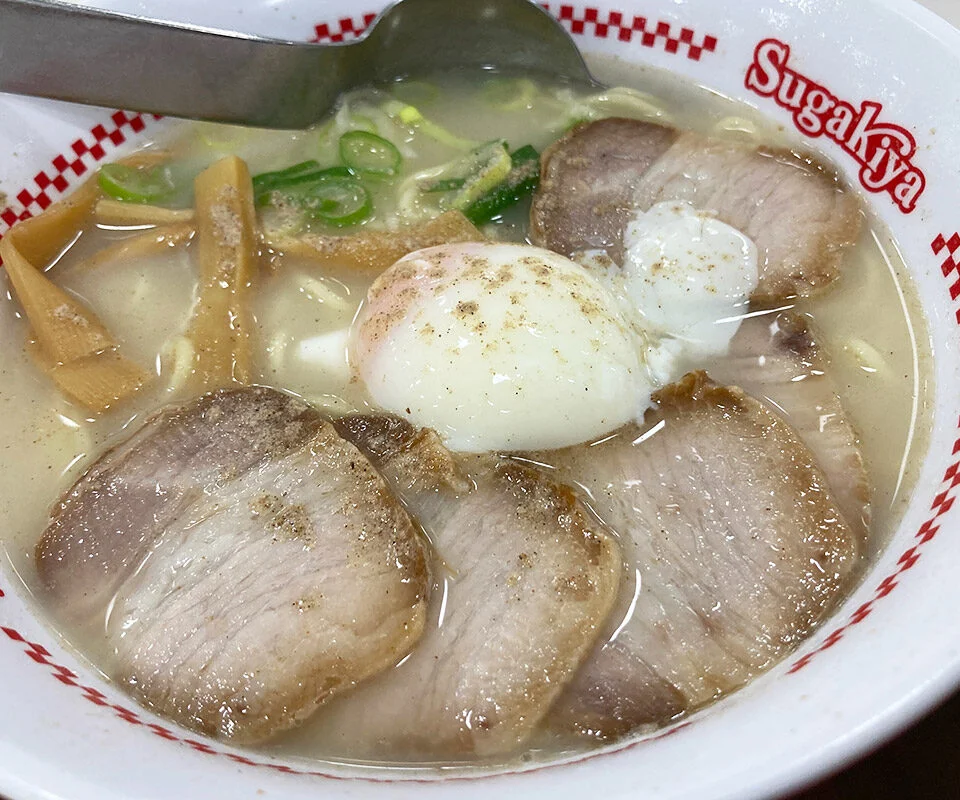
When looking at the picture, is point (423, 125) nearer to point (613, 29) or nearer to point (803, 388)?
point (613, 29)

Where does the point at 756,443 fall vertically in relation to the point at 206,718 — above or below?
above

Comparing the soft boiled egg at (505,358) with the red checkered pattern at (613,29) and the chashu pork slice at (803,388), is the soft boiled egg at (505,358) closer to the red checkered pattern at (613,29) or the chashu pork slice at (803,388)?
the chashu pork slice at (803,388)

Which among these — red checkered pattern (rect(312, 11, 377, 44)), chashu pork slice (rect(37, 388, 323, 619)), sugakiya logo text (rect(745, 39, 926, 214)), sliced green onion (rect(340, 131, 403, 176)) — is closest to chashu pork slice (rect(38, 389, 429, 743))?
chashu pork slice (rect(37, 388, 323, 619))

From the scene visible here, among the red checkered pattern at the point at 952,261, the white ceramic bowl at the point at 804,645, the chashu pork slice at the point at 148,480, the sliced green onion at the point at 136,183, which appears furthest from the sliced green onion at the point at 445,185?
the red checkered pattern at the point at 952,261

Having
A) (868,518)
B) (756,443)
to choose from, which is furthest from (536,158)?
(868,518)

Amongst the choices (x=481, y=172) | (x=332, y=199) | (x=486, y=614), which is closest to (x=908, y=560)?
(x=486, y=614)

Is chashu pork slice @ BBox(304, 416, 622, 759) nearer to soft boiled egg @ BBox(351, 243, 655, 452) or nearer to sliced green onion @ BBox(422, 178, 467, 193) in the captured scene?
soft boiled egg @ BBox(351, 243, 655, 452)

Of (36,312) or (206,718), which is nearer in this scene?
(206,718)

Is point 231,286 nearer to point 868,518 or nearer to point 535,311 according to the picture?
point 535,311
